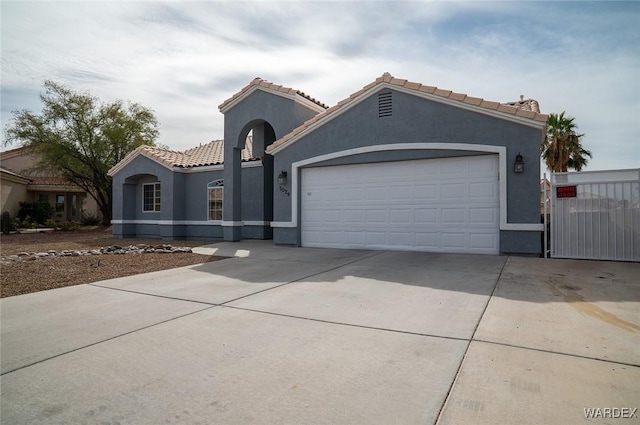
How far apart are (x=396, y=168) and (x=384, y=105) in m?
1.77

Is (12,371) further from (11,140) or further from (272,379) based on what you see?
(11,140)

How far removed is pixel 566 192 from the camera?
28.8 feet

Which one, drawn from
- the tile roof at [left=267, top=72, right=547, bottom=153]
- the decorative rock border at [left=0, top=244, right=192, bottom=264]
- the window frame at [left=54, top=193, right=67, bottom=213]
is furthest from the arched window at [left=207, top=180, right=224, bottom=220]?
the window frame at [left=54, top=193, right=67, bottom=213]

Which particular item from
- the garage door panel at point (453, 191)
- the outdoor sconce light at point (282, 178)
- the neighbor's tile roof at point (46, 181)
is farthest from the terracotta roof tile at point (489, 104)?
the neighbor's tile roof at point (46, 181)

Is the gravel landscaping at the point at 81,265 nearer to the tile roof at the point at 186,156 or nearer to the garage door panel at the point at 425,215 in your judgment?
the garage door panel at the point at 425,215

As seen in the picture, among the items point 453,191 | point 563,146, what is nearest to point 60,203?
point 453,191

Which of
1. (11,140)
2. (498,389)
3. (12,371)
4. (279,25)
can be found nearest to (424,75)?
(279,25)

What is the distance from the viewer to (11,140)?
80.7ft

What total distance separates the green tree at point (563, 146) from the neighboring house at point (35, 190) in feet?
104

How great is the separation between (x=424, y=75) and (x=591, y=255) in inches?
259

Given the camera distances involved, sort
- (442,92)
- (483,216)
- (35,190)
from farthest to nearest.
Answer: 1. (35,190)
2. (442,92)
3. (483,216)

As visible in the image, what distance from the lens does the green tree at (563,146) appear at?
67.5ft

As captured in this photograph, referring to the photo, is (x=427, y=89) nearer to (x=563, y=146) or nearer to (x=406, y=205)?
(x=406, y=205)

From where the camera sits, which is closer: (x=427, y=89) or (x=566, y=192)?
(x=566, y=192)
